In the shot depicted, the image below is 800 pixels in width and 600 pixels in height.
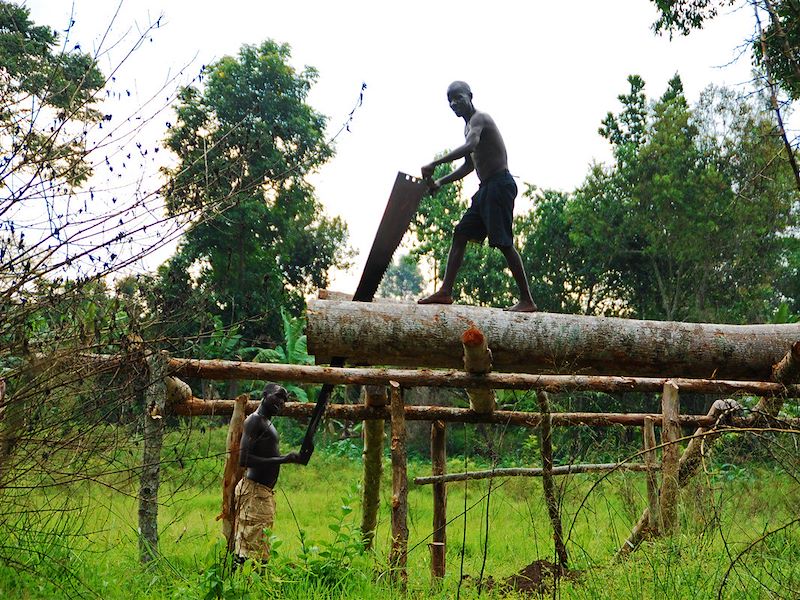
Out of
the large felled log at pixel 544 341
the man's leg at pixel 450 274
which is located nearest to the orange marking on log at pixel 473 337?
the large felled log at pixel 544 341

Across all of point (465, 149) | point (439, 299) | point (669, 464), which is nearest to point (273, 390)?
point (439, 299)

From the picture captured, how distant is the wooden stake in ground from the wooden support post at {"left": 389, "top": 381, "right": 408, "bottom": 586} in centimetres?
117

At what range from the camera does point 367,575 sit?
18.7ft

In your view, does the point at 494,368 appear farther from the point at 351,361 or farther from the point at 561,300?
the point at 561,300

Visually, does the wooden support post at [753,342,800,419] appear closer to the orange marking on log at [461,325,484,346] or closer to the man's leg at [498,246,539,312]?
the man's leg at [498,246,539,312]

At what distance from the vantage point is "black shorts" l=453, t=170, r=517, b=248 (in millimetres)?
5340

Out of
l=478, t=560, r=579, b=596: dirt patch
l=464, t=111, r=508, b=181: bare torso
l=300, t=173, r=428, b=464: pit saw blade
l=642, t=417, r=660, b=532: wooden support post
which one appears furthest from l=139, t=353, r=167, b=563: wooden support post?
l=642, t=417, r=660, b=532: wooden support post

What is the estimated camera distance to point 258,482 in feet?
21.8

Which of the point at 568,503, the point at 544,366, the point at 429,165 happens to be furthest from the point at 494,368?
the point at 568,503

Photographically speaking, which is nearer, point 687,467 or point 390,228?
point 390,228

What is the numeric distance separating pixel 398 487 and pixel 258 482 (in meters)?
1.60

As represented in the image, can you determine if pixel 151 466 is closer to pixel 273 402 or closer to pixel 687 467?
pixel 273 402

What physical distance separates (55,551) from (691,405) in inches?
715

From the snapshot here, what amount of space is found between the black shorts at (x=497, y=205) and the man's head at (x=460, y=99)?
22.3 inches
